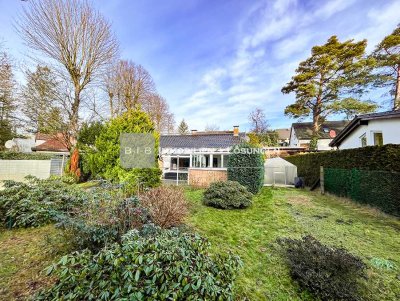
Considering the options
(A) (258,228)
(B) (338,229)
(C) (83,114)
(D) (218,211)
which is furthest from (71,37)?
(B) (338,229)

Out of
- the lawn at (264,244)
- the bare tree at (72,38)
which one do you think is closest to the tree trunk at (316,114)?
the lawn at (264,244)

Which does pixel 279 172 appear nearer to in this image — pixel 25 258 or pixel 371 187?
pixel 371 187

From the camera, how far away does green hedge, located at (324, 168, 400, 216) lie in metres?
6.42

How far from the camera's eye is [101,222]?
A: 3.39 m

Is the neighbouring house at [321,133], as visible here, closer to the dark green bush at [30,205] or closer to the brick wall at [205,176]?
the brick wall at [205,176]

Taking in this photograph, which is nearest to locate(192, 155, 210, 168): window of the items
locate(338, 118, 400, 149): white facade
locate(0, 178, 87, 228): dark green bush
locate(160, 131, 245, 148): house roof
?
locate(160, 131, 245, 148): house roof

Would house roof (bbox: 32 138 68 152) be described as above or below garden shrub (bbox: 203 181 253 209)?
above

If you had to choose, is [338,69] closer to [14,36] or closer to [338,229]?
[338,229]

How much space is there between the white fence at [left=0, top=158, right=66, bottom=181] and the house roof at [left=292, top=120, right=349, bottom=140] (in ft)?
105

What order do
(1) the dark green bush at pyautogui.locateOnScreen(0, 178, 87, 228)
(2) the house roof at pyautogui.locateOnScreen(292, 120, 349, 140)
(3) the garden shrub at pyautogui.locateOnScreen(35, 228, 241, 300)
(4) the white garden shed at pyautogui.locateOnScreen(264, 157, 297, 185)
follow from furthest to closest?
(2) the house roof at pyautogui.locateOnScreen(292, 120, 349, 140)
(4) the white garden shed at pyautogui.locateOnScreen(264, 157, 297, 185)
(1) the dark green bush at pyautogui.locateOnScreen(0, 178, 87, 228)
(3) the garden shrub at pyautogui.locateOnScreen(35, 228, 241, 300)

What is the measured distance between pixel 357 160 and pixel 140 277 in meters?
10.7

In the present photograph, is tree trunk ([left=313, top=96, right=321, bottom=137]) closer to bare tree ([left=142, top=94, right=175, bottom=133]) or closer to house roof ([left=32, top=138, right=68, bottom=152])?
bare tree ([left=142, top=94, right=175, bottom=133])

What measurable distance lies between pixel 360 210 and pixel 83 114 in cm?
1918

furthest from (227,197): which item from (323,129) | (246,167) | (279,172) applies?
(323,129)
